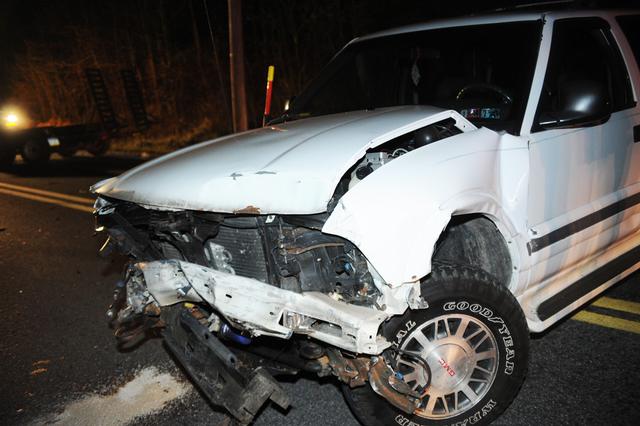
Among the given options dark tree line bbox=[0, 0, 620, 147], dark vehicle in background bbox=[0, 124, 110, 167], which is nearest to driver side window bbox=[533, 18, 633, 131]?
dark tree line bbox=[0, 0, 620, 147]

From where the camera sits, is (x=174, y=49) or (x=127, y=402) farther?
(x=174, y=49)

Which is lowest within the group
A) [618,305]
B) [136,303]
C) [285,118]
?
[618,305]

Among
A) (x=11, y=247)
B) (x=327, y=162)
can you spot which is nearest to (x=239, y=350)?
(x=327, y=162)

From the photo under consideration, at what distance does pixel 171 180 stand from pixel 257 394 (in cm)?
112

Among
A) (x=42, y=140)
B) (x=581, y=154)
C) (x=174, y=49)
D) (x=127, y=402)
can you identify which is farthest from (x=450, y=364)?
(x=174, y=49)

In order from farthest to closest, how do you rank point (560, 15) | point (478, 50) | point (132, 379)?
point (478, 50) → point (132, 379) → point (560, 15)

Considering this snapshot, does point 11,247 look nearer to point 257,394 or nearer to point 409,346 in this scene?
point 257,394

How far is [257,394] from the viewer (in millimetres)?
2051

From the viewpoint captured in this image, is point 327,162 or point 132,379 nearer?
point 327,162

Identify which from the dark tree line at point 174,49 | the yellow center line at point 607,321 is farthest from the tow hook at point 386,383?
the dark tree line at point 174,49

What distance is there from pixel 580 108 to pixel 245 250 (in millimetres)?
1839

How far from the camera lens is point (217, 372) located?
217 cm

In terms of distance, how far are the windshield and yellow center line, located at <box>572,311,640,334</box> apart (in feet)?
5.07

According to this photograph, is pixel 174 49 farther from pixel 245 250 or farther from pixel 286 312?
pixel 286 312
